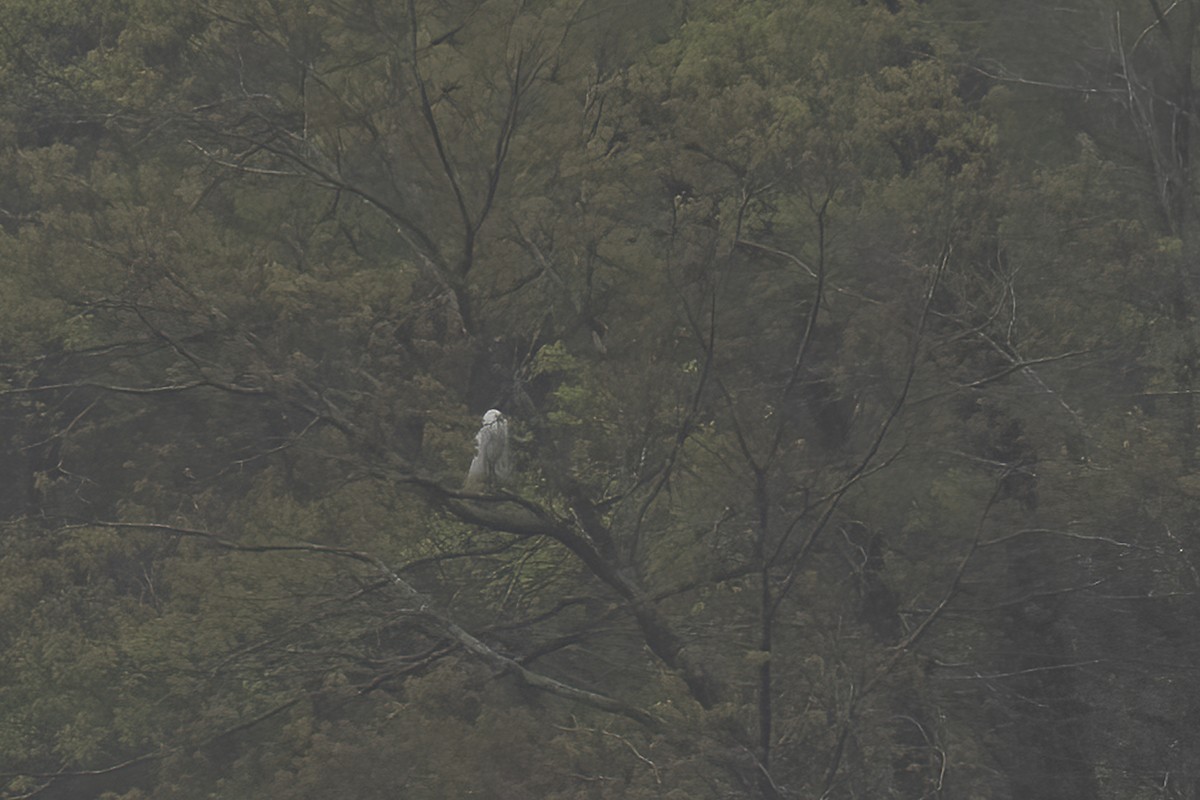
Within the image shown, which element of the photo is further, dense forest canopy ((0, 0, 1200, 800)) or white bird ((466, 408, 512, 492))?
white bird ((466, 408, 512, 492))

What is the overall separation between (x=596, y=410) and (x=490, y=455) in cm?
87

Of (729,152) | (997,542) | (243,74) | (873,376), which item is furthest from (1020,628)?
(243,74)

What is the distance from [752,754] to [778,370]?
293 centimetres

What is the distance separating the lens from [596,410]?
14695 millimetres

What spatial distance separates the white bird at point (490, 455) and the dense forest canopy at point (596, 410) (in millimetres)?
124

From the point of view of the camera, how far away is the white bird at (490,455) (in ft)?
46.6

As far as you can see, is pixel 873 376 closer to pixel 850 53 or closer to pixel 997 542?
pixel 997 542

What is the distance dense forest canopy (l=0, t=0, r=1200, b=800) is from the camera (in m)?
13.8

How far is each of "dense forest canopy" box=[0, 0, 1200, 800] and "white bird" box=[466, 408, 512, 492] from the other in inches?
4.9

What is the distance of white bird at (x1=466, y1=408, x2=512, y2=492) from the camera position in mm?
14211

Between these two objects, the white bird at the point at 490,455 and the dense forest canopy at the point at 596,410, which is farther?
the white bird at the point at 490,455

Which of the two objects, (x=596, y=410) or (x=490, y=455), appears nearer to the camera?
(x=490, y=455)

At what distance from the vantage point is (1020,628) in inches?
575

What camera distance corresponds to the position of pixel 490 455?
14.3m
